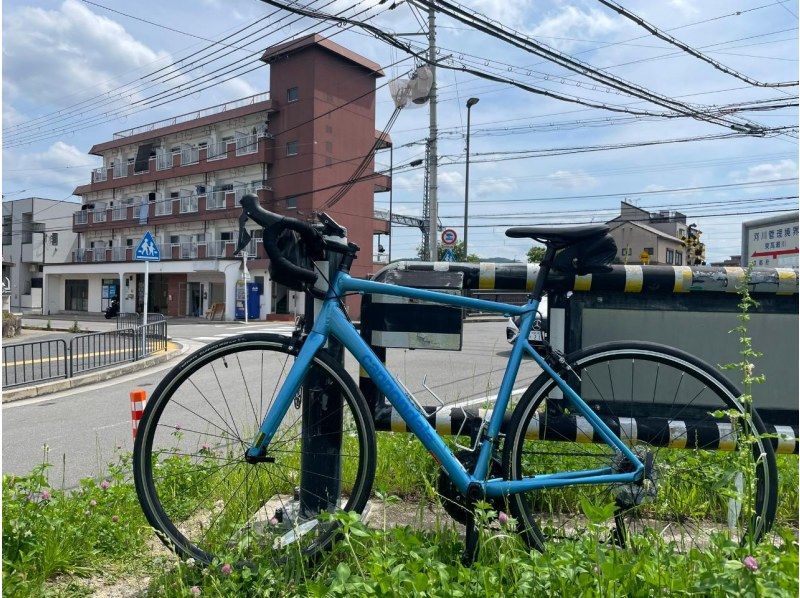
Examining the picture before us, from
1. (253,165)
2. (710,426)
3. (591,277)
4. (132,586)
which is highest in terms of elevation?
(253,165)

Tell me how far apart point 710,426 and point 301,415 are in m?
1.73

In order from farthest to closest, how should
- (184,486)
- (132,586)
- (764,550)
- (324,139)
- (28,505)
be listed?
(324,139), (184,486), (28,505), (132,586), (764,550)

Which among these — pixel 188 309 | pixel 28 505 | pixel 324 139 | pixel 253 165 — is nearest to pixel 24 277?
pixel 188 309

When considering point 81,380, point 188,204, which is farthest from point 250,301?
point 81,380

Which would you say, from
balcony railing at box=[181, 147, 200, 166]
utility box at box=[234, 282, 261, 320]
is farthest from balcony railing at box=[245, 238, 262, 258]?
balcony railing at box=[181, 147, 200, 166]

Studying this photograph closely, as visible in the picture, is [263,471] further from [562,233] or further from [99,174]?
[99,174]

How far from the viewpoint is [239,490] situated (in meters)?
2.50

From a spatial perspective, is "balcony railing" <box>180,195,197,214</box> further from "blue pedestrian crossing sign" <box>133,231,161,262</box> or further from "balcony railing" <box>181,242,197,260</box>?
"blue pedestrian crossing sign" <box>133,231,161,262</box>

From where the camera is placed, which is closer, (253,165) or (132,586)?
(132,586)

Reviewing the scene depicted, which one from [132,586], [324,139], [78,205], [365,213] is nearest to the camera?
[132,586]

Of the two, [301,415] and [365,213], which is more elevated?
[365,213]

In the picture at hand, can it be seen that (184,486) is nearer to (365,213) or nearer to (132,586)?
(132,586)

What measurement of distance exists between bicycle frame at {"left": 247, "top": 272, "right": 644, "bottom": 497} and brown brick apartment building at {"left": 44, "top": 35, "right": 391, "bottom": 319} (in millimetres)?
27691

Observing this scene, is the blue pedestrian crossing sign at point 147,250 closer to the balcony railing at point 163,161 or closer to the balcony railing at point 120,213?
the balcony railing at point 163,161
